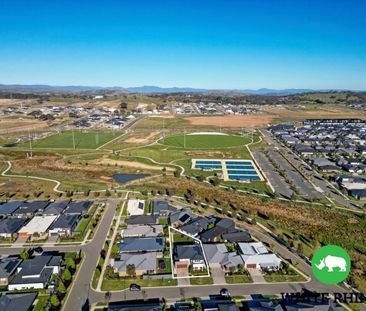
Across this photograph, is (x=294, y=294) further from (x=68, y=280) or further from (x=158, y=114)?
(x=158, y=114)

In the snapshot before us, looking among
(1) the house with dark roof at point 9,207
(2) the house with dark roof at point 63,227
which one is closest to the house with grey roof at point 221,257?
(2) the house with dark roof at point 63,227

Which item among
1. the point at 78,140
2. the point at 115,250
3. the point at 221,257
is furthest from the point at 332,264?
the point at 78,140

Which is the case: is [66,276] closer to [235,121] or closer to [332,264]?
[332,264]

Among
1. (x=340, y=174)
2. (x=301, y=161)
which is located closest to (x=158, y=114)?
(x=301, y=161)

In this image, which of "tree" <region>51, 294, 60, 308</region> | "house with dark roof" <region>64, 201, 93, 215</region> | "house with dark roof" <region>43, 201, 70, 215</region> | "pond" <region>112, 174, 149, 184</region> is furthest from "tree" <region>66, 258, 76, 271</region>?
"pond" <region>112, 174, 149, 184</region>

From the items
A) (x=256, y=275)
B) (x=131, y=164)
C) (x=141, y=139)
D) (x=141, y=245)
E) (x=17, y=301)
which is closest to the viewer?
(x=17, y=301)

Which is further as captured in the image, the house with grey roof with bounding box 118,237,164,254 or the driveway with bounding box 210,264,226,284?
the house with grey roof with bounding box 118,237,164,254

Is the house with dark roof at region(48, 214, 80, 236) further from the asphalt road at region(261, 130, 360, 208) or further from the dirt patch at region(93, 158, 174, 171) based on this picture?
the asphalt road at region(261, 130, 360, 208)

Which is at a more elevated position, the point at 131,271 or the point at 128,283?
the point at 131,271
